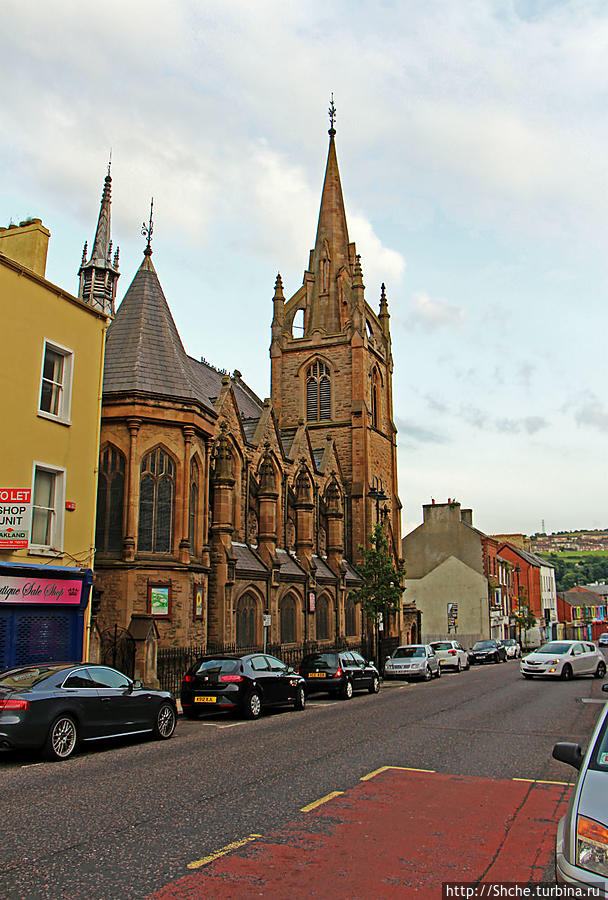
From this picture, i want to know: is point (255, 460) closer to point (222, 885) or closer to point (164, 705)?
point (164, 705)

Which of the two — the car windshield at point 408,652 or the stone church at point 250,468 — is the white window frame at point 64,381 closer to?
the stone church at point 250,468

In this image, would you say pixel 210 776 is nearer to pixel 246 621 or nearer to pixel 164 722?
pixel 164 722

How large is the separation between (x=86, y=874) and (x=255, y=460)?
28.9 m

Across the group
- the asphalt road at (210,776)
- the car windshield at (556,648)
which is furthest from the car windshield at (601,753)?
the car windshield at (556,648)

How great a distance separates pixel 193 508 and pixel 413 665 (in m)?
11.5

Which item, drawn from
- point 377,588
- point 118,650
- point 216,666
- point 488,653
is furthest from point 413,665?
point 488,653

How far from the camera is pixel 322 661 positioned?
2200 centimetres

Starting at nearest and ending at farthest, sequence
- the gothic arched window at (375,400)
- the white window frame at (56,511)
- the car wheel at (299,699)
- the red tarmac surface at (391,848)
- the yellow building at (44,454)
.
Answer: the red tarmac surface at (391,848)
the yellow building at (44,454)
the white window frame at (56,511)
the car wheel at (299,699)
the gothic arched window at (375,400)

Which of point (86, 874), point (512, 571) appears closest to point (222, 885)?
point (86, 874)

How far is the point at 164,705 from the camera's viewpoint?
13.3m

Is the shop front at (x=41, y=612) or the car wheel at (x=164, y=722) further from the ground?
the shop front at (x=41, y=612)

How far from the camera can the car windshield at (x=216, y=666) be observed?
1655cm

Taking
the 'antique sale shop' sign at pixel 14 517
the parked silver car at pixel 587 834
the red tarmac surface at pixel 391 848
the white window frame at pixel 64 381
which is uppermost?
the white window frame at pixel 64 381

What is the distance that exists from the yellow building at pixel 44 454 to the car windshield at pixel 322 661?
282 inches
